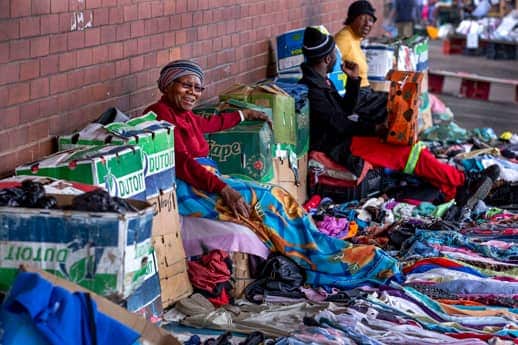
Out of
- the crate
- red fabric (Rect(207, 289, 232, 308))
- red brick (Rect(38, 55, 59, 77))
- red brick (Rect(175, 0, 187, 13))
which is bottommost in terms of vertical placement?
the crate

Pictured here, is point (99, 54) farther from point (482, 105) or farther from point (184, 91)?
point (482, 105)

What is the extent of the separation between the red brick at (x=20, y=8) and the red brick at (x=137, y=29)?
1.34 m

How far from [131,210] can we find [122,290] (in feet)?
1.08

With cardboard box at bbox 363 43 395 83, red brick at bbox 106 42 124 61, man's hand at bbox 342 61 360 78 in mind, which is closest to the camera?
red brick at bbox 106 42 124 61

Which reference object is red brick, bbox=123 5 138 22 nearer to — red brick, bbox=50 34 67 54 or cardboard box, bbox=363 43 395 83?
red brick, bbox=50 34 67 54

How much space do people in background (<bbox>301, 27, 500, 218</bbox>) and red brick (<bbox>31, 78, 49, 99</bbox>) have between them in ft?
10.0

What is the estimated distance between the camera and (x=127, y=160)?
520cm

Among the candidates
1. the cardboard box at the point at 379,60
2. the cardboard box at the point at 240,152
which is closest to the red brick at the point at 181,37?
the cardboard box at the point at 240,152

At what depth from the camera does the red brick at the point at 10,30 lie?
17.6ft

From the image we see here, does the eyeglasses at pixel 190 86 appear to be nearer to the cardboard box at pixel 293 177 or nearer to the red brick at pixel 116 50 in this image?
the red brick at pixel 116 50

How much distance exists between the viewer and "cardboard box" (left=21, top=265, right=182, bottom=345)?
4184mm

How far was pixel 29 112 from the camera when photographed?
5.69 metres

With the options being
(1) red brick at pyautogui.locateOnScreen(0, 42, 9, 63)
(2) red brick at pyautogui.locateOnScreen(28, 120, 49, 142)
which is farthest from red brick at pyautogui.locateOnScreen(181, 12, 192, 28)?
(1) red brick at pyautogui.locateOnScreen(0, 42, 9, 63)

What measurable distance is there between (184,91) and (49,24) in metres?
0.89
